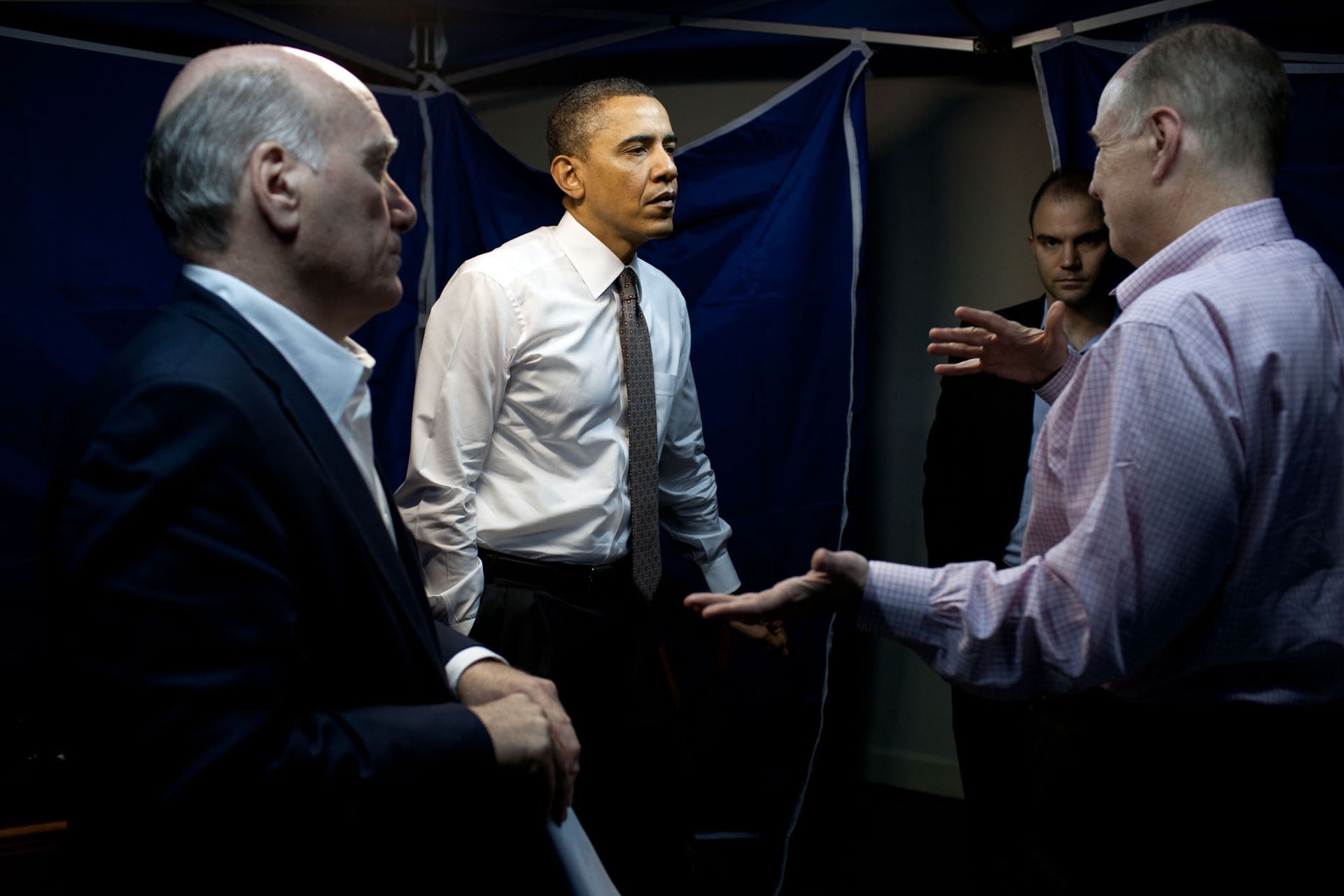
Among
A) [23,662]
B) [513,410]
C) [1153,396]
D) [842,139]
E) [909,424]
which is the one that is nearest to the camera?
[1153,396]

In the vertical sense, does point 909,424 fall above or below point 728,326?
below

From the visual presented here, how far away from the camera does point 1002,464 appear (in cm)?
235

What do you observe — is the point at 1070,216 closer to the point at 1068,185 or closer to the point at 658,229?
the point at 1068,185

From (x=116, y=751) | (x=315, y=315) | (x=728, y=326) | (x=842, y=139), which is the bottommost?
(x=116, y=751)

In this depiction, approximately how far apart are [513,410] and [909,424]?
1557mm

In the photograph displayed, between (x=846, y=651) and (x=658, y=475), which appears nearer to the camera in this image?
(x=658, y=475)

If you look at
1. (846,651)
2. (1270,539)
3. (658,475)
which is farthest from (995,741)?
(1270,539)

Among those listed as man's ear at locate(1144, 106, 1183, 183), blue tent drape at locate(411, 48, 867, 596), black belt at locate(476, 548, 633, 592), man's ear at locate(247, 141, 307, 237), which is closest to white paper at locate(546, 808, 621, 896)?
man's ear at locate(247, 141, 307, 237)

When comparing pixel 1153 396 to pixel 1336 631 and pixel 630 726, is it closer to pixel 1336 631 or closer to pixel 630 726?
pixel 1336 631

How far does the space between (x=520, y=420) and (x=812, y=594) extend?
97 centimetres

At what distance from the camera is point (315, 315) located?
1.09 metres

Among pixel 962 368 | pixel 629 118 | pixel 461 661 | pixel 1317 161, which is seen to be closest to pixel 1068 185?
pixel 1317 161

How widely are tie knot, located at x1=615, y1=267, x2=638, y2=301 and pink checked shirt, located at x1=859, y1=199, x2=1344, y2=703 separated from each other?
1166mm

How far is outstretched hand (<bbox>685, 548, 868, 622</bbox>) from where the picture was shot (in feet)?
3.76
